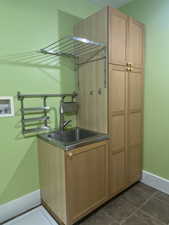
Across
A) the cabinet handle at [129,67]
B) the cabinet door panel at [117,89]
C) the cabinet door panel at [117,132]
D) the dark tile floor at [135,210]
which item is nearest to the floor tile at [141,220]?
the dark tile floor at [135,210]

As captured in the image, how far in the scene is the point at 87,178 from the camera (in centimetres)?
155

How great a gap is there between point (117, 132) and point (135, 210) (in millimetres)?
914

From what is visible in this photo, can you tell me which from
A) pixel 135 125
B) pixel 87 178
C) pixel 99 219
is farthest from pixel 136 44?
pixel 99 219

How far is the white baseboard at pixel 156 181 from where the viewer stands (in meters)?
2.03

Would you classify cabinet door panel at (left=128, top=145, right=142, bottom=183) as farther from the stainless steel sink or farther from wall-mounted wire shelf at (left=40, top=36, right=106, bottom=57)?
wall-mounted wire shelf at (left=40, top=36, right=106, bottom=57)

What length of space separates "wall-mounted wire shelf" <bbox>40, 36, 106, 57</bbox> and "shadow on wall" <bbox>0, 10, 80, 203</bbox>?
8 centimetres

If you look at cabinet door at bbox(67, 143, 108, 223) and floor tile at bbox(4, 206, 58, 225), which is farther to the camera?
floor tile at bbox(4, 206, 58, 225)

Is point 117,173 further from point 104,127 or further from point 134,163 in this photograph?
point 104,127

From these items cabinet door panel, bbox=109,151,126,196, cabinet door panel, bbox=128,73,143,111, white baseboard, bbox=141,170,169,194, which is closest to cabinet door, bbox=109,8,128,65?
cabinet door panel, bbox=128,73,143,111

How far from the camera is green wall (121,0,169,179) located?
195cm

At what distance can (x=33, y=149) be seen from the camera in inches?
71.4

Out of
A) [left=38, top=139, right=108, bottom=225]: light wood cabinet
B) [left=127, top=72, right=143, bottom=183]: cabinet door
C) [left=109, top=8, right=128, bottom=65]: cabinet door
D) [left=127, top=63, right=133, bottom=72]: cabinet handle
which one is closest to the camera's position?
[left=38, top=139, right=108, bottom=225]: light wood cabinet

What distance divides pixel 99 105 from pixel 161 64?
3.33ft

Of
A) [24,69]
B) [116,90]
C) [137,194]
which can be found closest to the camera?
[24,69]
